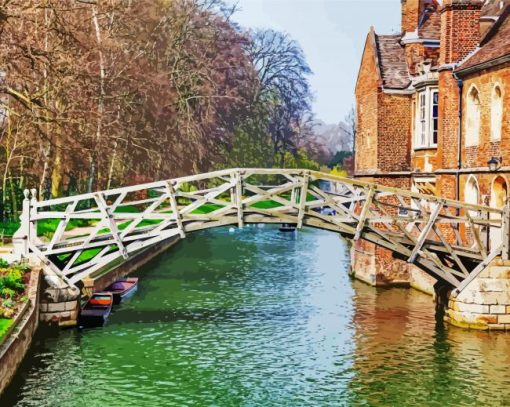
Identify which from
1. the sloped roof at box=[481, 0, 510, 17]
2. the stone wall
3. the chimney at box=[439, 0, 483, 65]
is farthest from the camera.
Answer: the sloped roof at box=[481, 0, 510, 17]

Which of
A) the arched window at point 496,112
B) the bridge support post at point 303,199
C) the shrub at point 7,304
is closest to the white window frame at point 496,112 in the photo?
the arched window at point 496,112

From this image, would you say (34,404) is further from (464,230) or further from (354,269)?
(354,269)

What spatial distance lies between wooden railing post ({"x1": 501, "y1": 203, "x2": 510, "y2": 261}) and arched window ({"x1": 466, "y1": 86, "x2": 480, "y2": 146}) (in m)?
3.73

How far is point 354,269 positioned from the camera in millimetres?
32969

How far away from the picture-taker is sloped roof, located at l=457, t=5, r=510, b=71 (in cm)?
2381

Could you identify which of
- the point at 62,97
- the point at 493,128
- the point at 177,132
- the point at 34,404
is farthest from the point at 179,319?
the point at 177,132

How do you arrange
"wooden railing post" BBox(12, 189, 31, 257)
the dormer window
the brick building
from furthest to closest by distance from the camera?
the dormer window
the brick building
"wooden railing post" BBox(12, 189, 31, 257)

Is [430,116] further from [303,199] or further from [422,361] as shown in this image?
[422,361]

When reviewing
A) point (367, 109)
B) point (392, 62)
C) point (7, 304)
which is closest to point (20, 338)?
point (7, 304)

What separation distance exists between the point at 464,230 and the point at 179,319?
30.2 ft

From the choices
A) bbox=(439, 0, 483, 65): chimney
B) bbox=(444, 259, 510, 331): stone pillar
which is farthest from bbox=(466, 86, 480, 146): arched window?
bbox=(444, 259, 510, 331): stone pillar

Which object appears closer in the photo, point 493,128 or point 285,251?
point 493,128

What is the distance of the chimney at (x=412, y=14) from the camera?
99.2 ft

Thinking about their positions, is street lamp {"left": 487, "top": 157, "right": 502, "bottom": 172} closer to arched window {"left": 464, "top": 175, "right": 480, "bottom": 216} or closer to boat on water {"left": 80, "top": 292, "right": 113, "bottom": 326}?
arched window {"left": 464, "top": 175, "right": 480, "bottom": 216}
